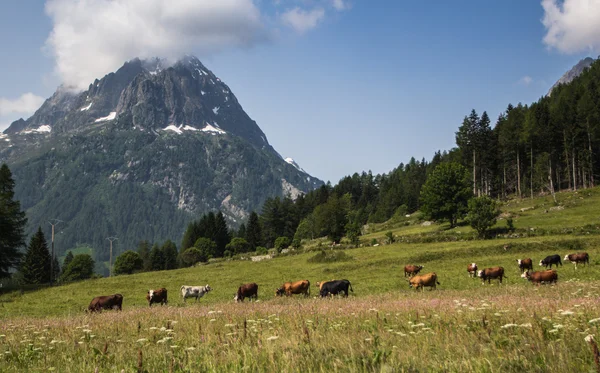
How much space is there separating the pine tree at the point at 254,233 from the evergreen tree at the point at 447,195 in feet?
252

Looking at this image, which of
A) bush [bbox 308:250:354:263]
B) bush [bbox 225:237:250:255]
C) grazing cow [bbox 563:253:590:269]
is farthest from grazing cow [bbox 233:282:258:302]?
bush [bbox 225:237:250:255]

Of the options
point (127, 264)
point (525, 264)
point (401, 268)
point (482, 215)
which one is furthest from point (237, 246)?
point (525, 264)

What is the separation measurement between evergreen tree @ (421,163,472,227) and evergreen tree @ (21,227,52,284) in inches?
3696

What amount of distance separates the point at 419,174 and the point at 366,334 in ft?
525

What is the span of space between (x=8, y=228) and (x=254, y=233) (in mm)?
91852

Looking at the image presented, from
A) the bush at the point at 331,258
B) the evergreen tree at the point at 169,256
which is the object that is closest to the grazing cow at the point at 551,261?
the bush at the point at 331,258

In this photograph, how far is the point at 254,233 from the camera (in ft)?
472

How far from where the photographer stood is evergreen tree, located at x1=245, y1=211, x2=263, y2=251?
142 meters

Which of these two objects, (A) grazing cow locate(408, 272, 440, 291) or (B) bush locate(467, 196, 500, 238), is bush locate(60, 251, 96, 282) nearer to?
(B) bush locate(467, 196, 500, 238)

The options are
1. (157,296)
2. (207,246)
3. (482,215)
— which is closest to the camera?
(157,296)

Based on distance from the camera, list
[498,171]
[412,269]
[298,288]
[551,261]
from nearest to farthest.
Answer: [298,288]
[551,261]
[412,269]
[498,171]

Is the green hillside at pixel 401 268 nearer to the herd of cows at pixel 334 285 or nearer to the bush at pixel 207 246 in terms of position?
the herd of cows at pixel 334 285

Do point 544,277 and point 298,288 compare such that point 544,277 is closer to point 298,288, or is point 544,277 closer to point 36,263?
point 298,288

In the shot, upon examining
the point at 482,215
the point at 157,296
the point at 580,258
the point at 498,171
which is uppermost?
the point at 498,171
